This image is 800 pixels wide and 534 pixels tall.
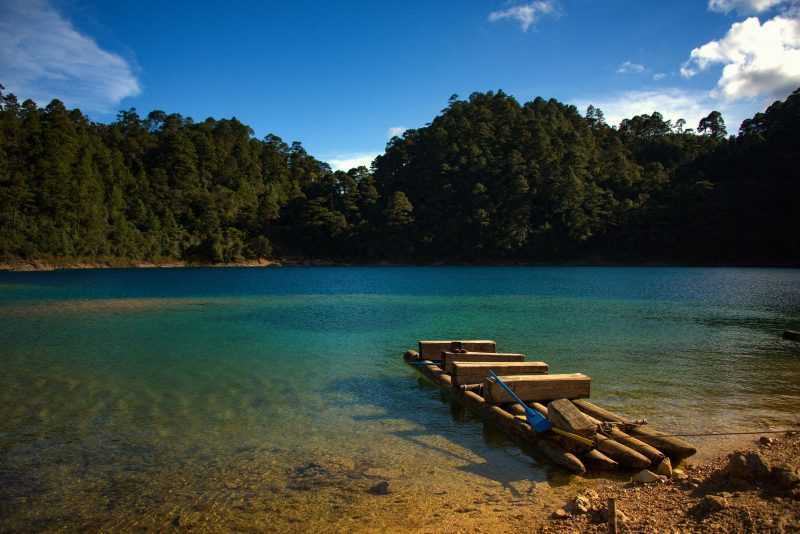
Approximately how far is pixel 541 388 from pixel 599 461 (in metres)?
2.43

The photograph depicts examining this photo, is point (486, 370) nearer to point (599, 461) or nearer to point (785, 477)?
point (599, 461)

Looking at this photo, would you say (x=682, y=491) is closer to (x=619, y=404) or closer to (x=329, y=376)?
(x=619, y=404)

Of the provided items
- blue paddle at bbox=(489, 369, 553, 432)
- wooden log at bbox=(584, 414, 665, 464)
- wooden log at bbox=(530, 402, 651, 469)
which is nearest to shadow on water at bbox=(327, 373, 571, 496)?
blue paddle at bbox=(489, 369, 553, 432)

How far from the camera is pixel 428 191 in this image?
5379 inches

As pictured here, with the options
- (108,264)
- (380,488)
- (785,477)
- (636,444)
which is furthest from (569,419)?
(108,264)

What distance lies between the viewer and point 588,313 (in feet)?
88.7

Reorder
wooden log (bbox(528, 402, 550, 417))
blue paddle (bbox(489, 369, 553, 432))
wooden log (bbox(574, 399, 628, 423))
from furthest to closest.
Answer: wooden log (bbox(528, 402, 550, 417)), wooden log (bbox(574, 399, 628, 423)), blue paddle (bbox(489, 369, 553, 432))

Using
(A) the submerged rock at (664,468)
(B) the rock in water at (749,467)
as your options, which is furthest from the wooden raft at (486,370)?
(B) the rock in water at (749,467)

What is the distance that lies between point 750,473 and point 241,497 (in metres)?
5.64

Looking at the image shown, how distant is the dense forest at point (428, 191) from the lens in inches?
3762

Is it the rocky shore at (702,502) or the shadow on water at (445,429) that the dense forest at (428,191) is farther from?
the rocky shore at (702,502)

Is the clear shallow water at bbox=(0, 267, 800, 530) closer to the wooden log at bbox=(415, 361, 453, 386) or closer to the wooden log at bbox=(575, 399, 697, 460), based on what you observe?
the wooden log at bbox=(415, 361, 453, 386)

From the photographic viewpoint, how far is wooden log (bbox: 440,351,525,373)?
38.9 feet

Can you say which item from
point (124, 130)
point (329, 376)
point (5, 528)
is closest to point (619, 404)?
point (329, 376)
